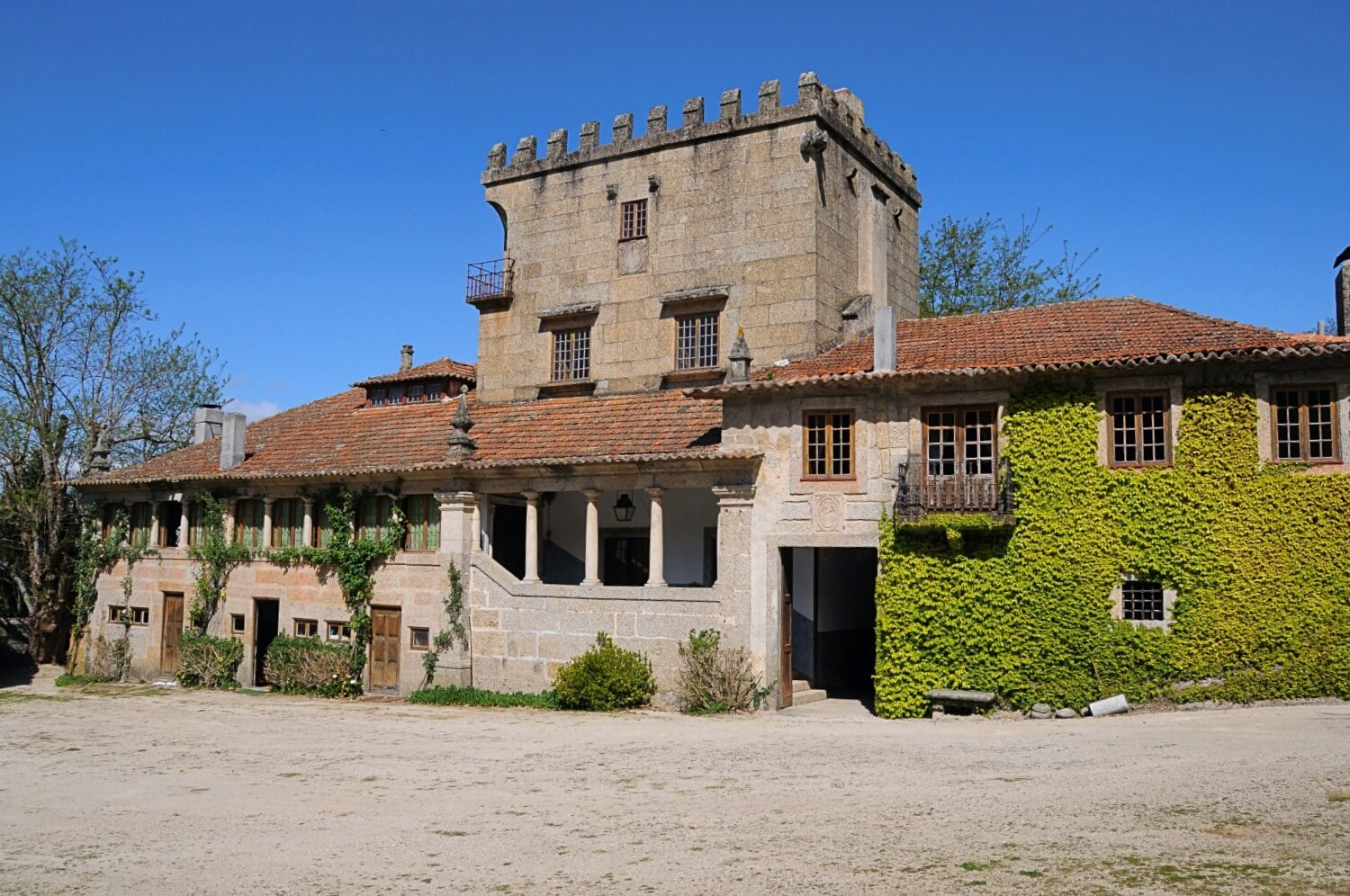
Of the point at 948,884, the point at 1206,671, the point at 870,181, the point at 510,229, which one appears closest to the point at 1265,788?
the point at 948,884

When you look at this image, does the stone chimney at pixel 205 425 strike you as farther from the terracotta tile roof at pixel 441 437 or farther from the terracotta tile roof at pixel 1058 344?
the terracotta tile roof at pixel 1058 344

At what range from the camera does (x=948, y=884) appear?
845 cm

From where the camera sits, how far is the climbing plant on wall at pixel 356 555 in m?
23.1

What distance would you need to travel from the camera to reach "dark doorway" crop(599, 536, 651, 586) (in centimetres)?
2366

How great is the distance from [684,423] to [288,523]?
9938mm

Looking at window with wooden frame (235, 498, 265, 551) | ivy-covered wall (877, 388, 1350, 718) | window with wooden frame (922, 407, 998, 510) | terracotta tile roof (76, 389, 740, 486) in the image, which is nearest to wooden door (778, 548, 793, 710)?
ivy-covered wall (877, 388, 1350, 718)

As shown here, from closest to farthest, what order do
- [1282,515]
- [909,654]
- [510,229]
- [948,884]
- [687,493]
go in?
1. [948,884]
2. [1282,515]
3. [909,654]
4. [687,493]
5. [510,229]

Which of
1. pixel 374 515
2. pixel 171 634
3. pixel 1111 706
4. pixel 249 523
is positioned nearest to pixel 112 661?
pixel 171 634

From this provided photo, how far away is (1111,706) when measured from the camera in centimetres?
1620

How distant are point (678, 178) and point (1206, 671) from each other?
46.5 ft

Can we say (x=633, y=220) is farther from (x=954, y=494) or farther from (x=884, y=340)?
(x=954, y=494)

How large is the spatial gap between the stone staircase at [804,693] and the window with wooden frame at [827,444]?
4.04 meters

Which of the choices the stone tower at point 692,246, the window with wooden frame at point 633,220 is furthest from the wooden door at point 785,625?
the window with wooden frame at point 633,220

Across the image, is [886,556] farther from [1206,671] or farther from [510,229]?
[510,229]
